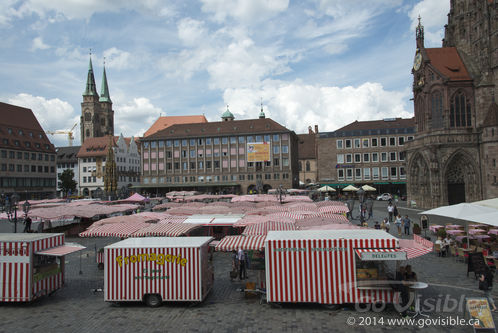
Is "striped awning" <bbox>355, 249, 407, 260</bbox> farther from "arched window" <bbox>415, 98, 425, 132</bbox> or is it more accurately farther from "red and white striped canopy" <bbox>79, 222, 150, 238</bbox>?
"arched window" <bbox>415, 98, 425, 132</bbox>

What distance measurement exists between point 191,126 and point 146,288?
74.0 meters

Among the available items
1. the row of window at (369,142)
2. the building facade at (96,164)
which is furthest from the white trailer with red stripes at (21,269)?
the building facade at (96,164)

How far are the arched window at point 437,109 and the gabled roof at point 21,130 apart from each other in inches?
2928

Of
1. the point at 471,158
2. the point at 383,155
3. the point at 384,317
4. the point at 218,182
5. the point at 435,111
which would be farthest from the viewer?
the point at 218,182

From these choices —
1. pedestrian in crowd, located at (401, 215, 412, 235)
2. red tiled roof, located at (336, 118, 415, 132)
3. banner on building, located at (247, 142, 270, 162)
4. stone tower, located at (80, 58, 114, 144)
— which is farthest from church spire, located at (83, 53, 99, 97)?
pedestrian in crowd, located at (401, 215, 412, 235)

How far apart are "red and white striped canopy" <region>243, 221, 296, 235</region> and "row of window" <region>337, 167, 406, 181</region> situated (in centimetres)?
5496

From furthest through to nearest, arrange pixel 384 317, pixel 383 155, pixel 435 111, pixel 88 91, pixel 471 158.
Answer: pixel 88 91
pixel 383 155
pixel 435 111
pixel 471 158
pixel 384 317

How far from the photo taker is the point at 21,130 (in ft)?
262

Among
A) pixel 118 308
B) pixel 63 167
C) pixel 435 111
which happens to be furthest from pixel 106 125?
pixel 118 308

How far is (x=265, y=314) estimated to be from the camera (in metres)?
11.1

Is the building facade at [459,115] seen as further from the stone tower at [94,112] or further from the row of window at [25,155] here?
the stone tower at [94,112]

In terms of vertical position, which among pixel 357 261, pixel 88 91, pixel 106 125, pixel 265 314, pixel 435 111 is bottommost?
pixel 265 314

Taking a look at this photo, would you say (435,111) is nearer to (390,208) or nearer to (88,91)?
(390,208)

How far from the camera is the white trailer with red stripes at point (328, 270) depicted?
11.0 m
